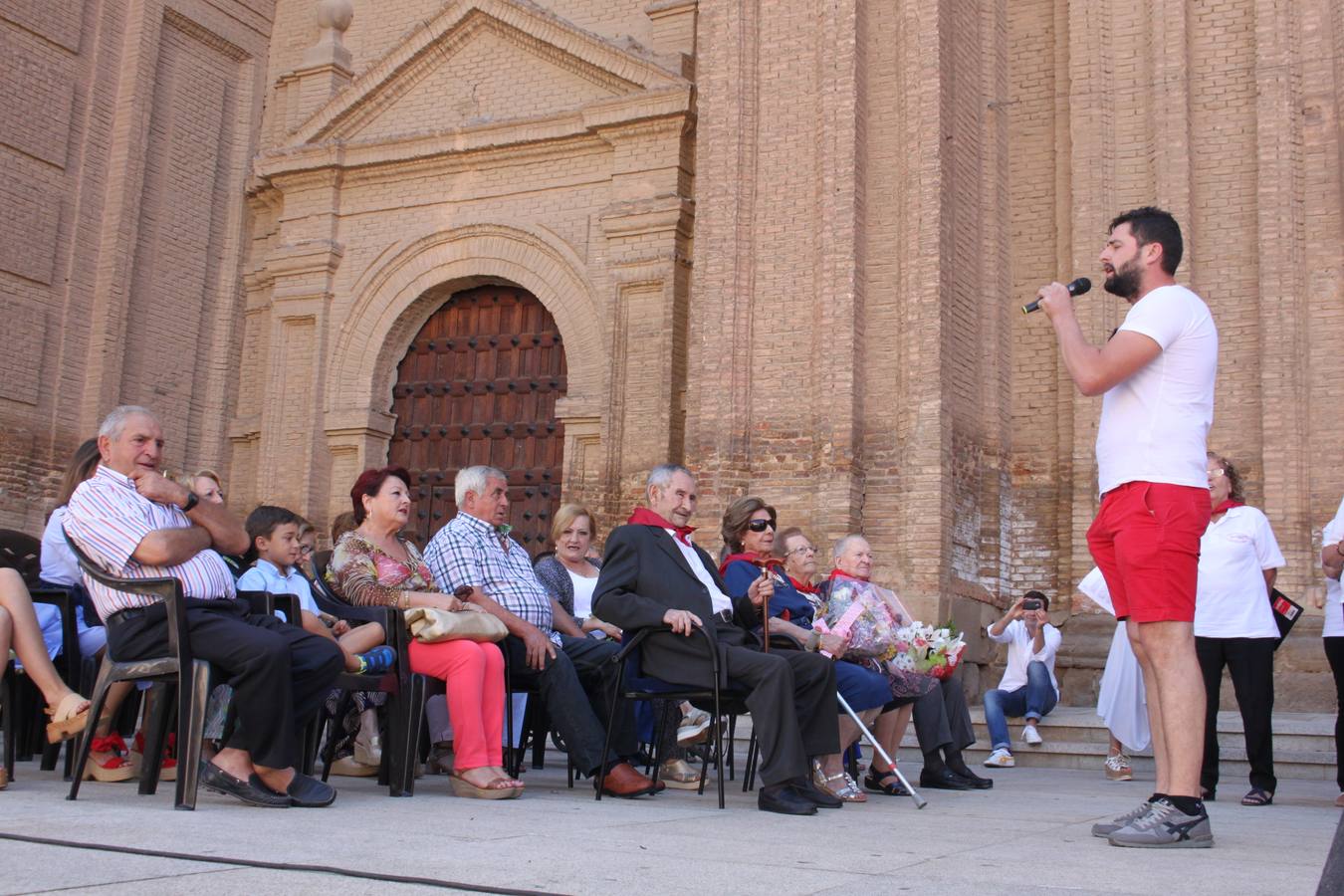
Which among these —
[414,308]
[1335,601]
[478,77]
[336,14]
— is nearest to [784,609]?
[1335,601]

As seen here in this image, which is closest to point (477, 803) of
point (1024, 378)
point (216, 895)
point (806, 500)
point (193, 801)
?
point (193, 801)

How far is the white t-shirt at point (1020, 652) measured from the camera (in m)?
8.95

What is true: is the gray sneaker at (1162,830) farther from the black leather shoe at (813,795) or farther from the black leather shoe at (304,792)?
the black leather shoe at (304,792)

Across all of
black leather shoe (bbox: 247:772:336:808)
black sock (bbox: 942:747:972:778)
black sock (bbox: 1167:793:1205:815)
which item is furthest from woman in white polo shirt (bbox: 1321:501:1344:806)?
black leather shoe (bbox: 247:772:336:808)

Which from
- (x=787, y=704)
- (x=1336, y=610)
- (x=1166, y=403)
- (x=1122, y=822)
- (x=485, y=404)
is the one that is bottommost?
(x=1122, y=822)

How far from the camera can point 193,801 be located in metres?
4.48

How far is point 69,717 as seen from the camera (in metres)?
4.89

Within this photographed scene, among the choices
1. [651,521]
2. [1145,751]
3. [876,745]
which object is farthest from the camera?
[1145,751]

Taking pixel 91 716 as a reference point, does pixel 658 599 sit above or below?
above

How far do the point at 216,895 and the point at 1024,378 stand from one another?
33.7 ft

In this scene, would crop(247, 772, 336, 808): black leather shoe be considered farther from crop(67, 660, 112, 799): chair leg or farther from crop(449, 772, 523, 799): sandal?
crop(449, 772, 523, 799): sandal

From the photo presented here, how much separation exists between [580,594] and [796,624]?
5.74ft

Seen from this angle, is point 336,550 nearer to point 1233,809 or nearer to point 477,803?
point 477,803

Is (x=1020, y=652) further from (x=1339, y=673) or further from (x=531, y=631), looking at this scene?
(x=531, y=631)
